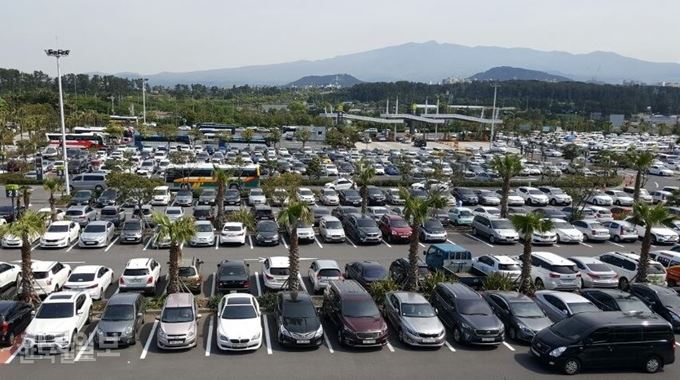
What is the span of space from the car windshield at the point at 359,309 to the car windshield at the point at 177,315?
4611mm

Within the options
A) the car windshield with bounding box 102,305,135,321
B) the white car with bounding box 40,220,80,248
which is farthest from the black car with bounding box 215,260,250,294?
the white car with bounding box 40,220,80,248

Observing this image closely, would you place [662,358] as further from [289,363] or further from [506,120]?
[506,120]

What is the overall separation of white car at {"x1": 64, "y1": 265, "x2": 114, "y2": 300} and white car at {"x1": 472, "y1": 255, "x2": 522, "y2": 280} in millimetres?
14995

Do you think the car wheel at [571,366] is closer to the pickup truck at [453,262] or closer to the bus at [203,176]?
the pickup truck at [453,262]

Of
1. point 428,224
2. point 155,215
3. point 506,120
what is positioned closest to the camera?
point 155,215

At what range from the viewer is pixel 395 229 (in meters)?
31.5

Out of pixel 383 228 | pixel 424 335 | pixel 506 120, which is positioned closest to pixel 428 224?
pixel 383 228

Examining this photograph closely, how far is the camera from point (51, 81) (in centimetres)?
16025

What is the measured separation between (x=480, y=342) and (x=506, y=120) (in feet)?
349

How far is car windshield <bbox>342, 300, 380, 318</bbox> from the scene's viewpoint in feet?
57.9

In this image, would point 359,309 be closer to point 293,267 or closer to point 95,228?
point 293,267

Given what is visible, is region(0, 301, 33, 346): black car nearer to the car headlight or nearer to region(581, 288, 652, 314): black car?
the car headlight

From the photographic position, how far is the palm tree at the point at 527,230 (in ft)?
71.0

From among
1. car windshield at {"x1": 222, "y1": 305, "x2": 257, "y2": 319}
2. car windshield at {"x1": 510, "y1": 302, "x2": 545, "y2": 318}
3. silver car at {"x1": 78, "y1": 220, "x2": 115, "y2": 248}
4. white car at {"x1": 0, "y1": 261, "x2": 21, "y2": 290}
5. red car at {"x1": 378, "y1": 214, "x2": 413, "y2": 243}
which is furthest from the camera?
red car at {"x1": 378, "y1": 214, "x2": 413, "y2": 243}
